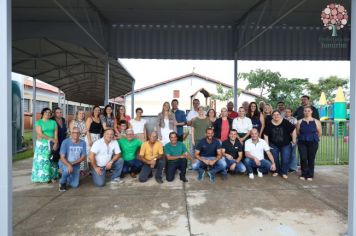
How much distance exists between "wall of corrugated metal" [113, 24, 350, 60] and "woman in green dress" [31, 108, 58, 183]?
4694 millimetres

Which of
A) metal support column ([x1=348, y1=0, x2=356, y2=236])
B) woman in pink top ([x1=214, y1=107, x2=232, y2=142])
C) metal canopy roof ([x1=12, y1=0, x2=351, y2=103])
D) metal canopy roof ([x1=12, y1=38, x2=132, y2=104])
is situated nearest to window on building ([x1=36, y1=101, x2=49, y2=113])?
metal canopy roof ([x1=12, y1=38, x2=132, y2=104])

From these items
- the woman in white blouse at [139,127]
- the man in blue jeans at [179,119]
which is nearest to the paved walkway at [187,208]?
the woman in white blouse at [139,127]

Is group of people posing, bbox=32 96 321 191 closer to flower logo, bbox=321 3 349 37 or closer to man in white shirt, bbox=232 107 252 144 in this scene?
man in white shirt, bbox=232 107 252 144

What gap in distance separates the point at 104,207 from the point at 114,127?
92.8 inches

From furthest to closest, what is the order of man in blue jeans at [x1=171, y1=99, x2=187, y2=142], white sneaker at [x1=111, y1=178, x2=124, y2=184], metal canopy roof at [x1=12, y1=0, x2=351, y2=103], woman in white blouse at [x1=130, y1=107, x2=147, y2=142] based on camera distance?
metal canopy roof at [x1=12, y1=0, x2=351, y2=103] → man in blue jeans at [x1=171, y1=99, x2=187, y2=142] → woman in white blouse at [x1=130, y1=107, x2=147, y2=142] → white sneaker at [x1=111, y1=178, x2=124, y2=184]

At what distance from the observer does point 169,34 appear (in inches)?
401

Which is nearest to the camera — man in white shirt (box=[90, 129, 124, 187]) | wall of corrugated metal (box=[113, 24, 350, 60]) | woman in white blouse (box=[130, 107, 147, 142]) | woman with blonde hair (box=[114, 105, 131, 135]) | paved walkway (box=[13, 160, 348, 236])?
paved walkway (box=[13, 160, 348, 236])

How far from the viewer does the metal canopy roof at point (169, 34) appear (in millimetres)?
8844

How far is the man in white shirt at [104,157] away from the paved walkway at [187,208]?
24cm

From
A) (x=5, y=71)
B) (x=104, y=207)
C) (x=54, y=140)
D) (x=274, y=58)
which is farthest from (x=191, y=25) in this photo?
(x=5, y=71)

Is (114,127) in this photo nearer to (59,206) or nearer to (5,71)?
(59,206)

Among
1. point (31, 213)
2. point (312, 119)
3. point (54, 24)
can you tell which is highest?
point (54, 24)

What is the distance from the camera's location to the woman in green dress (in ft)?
19.7

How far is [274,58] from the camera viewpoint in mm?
10672
